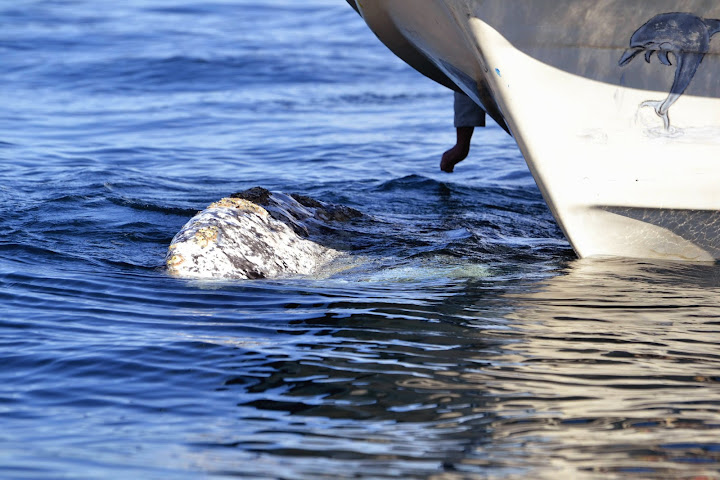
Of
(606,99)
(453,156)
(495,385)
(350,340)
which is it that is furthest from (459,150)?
(495,385)

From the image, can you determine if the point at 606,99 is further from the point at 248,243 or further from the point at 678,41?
the point at 248,243

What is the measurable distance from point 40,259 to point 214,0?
52.0 ft

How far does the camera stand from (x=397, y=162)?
9281 millimetres

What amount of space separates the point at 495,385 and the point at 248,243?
2.04 m

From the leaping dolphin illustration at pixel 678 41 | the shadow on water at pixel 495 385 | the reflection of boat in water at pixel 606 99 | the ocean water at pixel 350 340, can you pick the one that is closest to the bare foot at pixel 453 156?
the ocean water at pixel 350 340

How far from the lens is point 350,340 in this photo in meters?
4.07

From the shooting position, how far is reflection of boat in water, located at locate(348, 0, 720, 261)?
5.01m

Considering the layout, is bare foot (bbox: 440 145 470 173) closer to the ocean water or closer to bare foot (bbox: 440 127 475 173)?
bare foot (bbox: 440 127 475 173)

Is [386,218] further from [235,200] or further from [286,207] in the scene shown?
[235,200]

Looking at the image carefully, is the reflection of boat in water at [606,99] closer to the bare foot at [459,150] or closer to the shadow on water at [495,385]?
the shadow on water at [495,385]

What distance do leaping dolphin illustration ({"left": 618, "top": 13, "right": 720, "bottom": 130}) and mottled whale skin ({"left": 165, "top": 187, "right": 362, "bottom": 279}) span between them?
6.87 feet

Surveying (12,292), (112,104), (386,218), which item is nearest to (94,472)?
(12,292)

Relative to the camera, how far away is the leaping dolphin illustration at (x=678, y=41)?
5008 millimetres

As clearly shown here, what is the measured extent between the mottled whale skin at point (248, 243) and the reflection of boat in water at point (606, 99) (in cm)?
134
